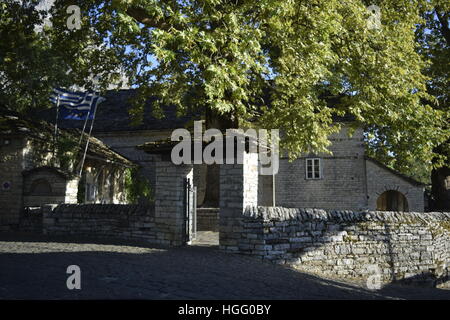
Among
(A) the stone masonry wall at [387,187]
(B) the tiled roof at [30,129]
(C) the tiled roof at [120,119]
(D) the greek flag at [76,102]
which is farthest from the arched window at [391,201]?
(D) the greek flag at [76,102]

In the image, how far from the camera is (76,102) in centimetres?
1391

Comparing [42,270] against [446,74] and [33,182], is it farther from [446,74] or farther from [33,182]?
[446,74]

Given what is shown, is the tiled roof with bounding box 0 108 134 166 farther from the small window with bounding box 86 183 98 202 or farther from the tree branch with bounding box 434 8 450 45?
the tree branch with bounding box 434 8 450 45

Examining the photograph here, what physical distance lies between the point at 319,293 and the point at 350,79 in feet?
27.2

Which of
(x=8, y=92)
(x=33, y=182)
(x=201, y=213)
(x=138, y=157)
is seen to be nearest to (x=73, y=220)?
(x=33, y=182)

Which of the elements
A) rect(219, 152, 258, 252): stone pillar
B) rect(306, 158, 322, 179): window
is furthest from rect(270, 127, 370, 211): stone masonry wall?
rect(219, 152, 258, 252): stone pillar

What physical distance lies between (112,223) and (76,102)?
20.2 feet

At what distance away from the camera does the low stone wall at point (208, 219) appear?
13.2 meters

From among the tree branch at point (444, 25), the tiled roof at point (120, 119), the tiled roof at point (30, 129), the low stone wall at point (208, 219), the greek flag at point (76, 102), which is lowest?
the low stone wall at point (208, 219)

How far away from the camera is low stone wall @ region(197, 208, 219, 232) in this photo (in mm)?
13250

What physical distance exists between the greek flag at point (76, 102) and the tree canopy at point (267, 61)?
0.40 m

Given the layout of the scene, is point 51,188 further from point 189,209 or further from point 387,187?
point 387,187

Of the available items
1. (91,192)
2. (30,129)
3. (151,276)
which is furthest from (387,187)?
(30,129)

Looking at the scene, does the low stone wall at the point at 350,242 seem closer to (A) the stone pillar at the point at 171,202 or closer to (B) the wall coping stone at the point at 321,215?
(B) the wall coping stone at the point at 321,215
